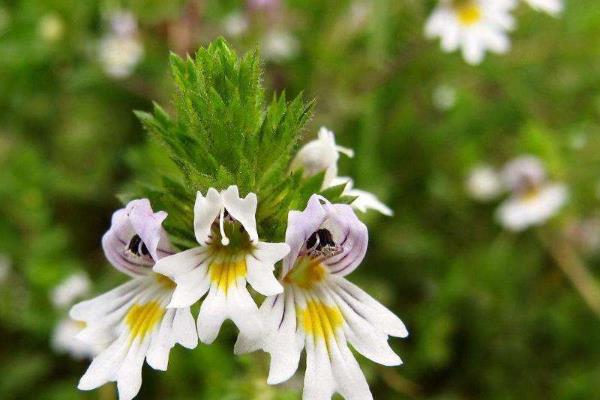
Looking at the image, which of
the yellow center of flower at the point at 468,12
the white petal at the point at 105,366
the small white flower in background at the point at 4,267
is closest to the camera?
the white petal at the point at 105,366

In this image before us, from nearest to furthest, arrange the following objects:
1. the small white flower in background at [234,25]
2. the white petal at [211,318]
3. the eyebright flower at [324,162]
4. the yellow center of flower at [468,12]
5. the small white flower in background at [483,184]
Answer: the white petal at [211,318] → the eyebright flower at [324,162] → the yellow center of flower at [468,12] → the small white flower in background at [483,184] → the small white flower in background at [234,25]

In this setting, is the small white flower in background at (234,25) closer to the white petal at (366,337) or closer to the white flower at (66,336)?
the white flower at (66,336)

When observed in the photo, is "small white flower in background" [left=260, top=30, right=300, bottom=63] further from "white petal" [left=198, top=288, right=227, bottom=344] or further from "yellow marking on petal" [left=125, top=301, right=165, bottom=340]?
"white petal" [left=198, top=288, right=227, bottom=344]

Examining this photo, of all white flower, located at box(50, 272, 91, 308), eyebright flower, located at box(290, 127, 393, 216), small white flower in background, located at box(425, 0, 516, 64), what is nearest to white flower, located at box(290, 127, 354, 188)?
eyebright flower, located at box(290, 127, 393, 216)

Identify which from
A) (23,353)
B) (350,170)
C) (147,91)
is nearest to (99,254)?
(23,353)

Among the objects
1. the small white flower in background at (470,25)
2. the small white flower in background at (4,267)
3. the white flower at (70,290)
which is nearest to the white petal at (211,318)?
the white flower at (70,290)

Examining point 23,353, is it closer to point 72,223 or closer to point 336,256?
point 72,223
